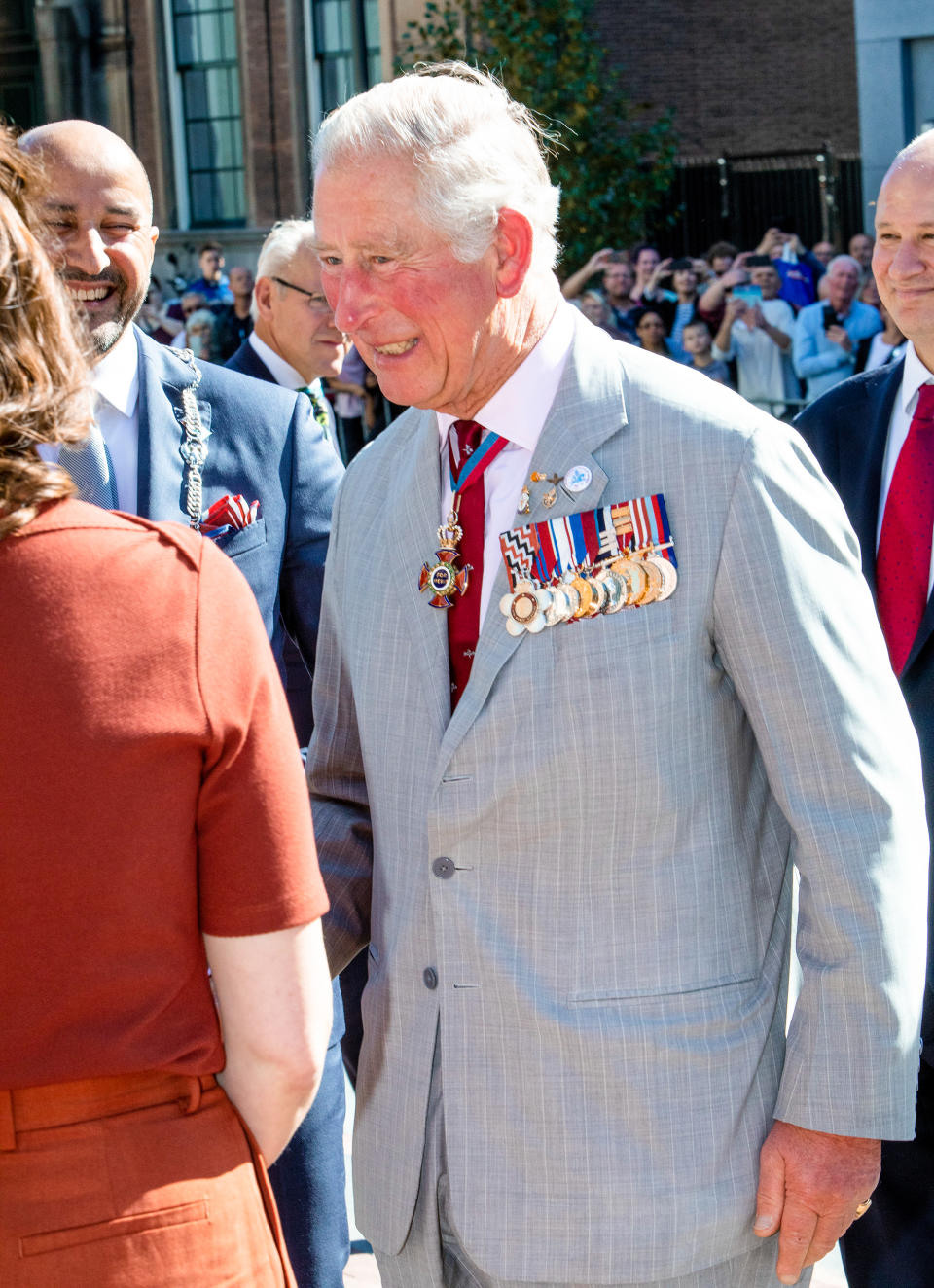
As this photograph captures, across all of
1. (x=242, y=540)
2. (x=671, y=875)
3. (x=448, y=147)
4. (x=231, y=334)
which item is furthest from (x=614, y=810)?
(x=231, y=334)

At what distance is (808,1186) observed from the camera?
195cm

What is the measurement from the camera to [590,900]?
1.98 m

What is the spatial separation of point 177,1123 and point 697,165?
1967 cm

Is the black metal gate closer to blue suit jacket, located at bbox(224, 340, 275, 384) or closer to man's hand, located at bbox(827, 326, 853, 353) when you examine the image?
man's hand, located at bbox(827, 326, 853, 353)

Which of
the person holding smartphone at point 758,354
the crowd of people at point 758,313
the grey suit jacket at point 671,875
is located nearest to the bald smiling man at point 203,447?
the grey suit jacket at point 671,875

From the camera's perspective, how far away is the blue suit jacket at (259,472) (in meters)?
2.70

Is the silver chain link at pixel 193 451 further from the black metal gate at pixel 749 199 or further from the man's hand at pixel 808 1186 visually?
the black metal gate at pixel 749 199

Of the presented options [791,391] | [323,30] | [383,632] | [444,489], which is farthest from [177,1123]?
[323,30]

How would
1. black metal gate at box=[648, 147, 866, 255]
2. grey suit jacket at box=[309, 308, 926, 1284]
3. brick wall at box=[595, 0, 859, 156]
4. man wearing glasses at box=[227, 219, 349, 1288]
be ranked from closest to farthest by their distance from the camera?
grey suit jacket at box=[309, 308, 926, 1284] → man wearing glasses at box=[227, 219, 349, 1288] → black metal gate at box=[648, 147, 866, 255] → brick wall at box=[595, 0, 859, 156]

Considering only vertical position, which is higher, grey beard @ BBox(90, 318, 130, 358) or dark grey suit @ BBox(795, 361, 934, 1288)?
grey beard @ BBox(90, 318, 130, 358)

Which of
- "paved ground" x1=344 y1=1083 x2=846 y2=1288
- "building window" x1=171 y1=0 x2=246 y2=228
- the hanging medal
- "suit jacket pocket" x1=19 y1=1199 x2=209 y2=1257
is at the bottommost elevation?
"paved ground" x1=344 y1=1083 x2=846 y2=1288

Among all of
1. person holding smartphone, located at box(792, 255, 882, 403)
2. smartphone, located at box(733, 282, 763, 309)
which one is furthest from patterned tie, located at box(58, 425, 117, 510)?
smartphone, located at box(733, 282, 763, 309)

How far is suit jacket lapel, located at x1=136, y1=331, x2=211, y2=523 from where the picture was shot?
104 inches

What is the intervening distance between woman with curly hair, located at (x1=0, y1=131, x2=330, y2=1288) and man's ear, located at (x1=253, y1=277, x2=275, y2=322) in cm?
356
